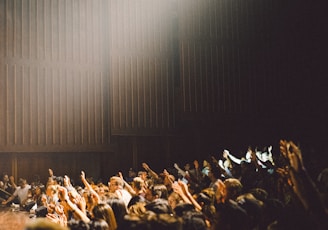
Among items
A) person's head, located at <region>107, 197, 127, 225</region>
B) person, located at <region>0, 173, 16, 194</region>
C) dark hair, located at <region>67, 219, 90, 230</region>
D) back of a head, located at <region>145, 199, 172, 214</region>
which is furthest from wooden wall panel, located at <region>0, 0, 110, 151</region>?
dark hair, located at <region>67, 219, 90, 230</region>

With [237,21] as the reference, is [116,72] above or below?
below

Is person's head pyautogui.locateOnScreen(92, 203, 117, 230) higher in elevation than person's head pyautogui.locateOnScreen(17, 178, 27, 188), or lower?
higher

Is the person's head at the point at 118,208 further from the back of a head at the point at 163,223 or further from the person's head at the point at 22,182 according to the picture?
the person's head at the point at 22,182

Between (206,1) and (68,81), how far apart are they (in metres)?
5.29

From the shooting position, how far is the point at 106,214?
3.25 meters

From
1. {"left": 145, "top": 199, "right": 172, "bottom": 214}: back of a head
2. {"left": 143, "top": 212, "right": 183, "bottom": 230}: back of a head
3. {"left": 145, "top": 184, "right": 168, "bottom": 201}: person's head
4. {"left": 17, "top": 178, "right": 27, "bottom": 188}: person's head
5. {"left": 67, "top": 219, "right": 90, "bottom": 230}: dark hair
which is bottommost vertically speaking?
{"left": 17, "top": 178, "right": 27, "bottom": 188}: person's head

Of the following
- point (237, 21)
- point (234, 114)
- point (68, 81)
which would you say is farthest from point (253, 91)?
point (68, 81)

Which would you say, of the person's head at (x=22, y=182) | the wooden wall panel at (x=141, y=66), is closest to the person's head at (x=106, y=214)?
the person's head at (x=22, y=182)

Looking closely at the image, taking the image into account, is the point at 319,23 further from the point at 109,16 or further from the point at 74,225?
the point at 74,225

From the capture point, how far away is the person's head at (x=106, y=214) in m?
3.22

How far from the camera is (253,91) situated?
1485 centimetres

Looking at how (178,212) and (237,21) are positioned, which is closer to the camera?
(178,212)

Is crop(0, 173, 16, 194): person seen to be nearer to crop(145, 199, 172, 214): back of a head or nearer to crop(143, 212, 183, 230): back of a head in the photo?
crop(145, 199, 172, 214): back of a head

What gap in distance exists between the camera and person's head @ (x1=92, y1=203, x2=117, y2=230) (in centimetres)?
322
